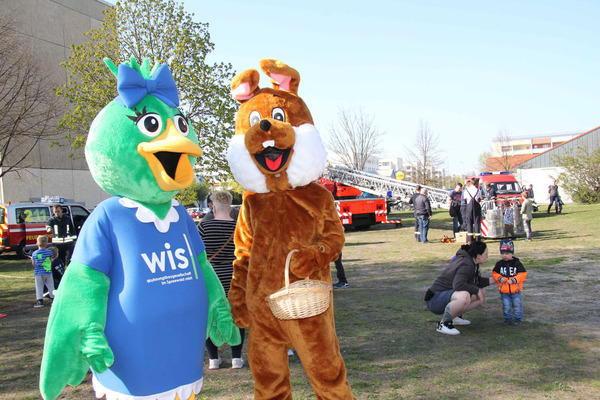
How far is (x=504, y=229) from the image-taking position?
1350 centimetres

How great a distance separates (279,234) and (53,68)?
24153 millimetres

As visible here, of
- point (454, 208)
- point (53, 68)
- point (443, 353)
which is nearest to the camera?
point (443, 353)

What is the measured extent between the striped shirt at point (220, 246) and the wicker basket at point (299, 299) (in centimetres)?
179

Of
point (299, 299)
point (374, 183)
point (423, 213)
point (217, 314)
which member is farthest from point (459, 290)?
point (374, 183)

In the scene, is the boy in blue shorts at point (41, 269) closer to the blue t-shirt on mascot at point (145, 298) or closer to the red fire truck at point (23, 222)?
the blue t-shirt on mascot at point (145, 298)

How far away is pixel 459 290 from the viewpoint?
16.8 ft

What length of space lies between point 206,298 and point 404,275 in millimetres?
6404

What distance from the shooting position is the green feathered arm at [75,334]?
2246 millimetres

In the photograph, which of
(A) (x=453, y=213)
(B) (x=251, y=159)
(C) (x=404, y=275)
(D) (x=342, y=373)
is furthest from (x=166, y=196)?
(A) (x=453, y=213)

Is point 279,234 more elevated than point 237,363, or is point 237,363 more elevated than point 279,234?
point 279,234

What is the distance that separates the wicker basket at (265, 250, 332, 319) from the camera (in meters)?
2.58

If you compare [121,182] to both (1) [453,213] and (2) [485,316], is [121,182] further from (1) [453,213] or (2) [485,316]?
(1) [453,213]

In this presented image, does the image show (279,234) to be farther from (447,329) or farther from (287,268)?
(447,329)

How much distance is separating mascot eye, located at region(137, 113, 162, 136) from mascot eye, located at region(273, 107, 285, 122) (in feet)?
2.45
